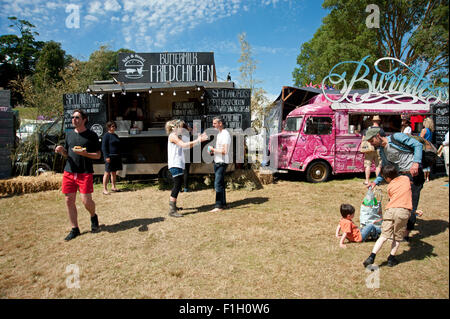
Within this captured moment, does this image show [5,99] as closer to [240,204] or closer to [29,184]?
[29,184]

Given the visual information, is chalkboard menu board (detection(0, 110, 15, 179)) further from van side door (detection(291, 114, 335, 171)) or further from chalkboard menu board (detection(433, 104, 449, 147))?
chalkboard menu board (detection(433, 104, 449, 147))

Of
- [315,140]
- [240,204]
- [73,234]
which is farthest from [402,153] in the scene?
[73,234]

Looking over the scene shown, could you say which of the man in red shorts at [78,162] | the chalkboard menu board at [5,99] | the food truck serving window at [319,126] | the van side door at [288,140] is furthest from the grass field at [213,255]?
the chalkboard menu board at [5,99]

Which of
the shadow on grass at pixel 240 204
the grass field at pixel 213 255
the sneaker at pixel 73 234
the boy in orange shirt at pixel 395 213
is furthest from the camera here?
the shadow on grass at pixel 240 204

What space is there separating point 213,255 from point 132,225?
1938 millimetres

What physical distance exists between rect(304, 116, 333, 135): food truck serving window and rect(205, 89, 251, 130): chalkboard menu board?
6.58ft

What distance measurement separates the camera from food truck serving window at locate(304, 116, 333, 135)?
7.83 metres

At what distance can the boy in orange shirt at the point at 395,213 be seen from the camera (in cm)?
A: 275

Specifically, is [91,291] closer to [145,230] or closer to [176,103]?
[145,230]

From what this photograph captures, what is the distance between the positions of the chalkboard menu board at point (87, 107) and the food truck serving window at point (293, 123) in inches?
241

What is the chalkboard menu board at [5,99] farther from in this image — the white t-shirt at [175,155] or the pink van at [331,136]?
the pink van at [331,136]

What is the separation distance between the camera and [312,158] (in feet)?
25.6
